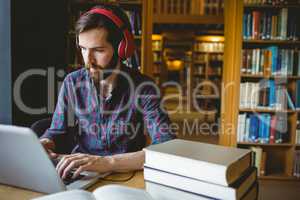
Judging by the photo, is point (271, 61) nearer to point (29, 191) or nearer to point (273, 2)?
point (273, 2)

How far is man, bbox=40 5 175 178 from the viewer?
131 centimetres

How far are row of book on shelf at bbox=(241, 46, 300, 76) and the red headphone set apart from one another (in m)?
2.07

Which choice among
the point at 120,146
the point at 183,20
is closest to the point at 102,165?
the point at 120,146

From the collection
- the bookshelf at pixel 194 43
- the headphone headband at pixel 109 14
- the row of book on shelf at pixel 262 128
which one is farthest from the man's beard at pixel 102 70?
the bookshelf at pixel 194 43

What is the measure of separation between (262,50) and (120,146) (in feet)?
7.54

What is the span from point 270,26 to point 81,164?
2.74 meters

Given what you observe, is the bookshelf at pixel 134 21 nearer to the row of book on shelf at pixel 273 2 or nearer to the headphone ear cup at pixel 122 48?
the row of book on shelf at pixel 273 2

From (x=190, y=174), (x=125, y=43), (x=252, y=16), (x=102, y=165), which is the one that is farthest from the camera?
(x=252, y=16)

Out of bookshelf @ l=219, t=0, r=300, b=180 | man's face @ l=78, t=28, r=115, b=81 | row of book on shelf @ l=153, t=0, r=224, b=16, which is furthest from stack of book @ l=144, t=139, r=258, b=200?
row of book on shelf @ l=153, t=0, r=224, b=16

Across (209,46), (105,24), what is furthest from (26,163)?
(209,46)

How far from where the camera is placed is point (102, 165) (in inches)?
42.1

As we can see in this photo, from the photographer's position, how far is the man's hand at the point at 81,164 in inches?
39.6

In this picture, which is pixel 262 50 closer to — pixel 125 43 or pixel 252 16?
pixel 252 16

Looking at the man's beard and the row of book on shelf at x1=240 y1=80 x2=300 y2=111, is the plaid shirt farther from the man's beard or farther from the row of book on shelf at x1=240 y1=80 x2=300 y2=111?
the row of book on shelf at x1=240 y1=80 x2=300 y2=111
